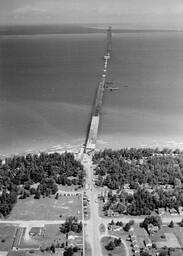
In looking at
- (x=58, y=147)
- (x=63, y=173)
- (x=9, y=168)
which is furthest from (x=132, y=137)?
(x=9, y=168)

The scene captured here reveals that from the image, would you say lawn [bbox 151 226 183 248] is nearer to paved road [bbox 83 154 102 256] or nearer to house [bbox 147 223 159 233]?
house [bbox 147 223 159 233]

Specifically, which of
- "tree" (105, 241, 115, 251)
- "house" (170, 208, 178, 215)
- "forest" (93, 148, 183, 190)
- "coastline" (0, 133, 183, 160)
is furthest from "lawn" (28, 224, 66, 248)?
"coastline" (0, 133, 183, 160)

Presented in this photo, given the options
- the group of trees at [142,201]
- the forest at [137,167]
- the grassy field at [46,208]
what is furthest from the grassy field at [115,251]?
the forest at [137,167]

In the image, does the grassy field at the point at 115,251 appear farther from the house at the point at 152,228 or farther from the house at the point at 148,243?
the house at the point at 152,228

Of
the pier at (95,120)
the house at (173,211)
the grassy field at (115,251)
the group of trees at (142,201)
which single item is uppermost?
the pier at (95,120)

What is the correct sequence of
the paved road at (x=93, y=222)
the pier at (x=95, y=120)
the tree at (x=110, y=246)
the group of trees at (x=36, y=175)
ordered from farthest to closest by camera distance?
the pier at (x=95, y=120), the group of trees at (x=36, y=175), the paved road at (x=93, y=222), the tree at (x=110, y=246)

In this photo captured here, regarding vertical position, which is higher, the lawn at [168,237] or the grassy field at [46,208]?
the grassy field at [46,208]

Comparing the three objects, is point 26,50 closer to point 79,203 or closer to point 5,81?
point 5,81
